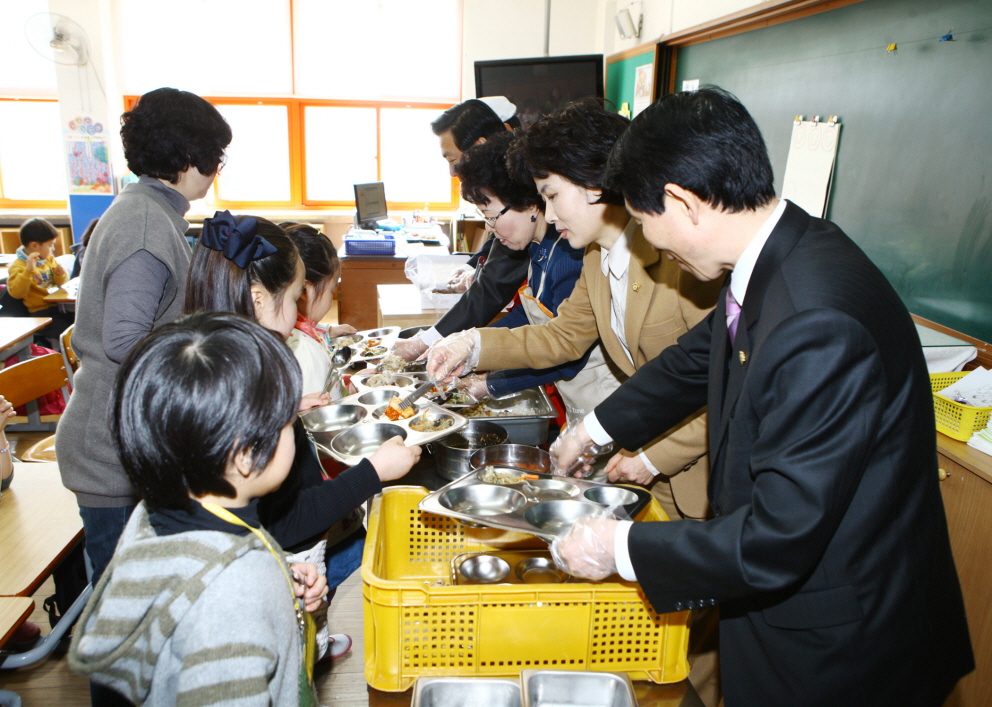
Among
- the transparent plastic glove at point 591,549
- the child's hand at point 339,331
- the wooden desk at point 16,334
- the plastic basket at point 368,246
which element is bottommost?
the wooden desk at point 16,334

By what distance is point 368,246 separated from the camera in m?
5.22

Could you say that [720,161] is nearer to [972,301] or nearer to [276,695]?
[276,695]

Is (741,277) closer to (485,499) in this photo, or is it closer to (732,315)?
(732,315)

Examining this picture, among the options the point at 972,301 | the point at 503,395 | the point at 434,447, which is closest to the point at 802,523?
the point at 434,447

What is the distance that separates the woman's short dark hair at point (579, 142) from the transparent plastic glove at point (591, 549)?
854mm

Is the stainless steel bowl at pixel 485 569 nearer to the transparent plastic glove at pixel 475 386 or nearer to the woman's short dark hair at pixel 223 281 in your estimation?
the woman's short dark hair at pixel 223 281

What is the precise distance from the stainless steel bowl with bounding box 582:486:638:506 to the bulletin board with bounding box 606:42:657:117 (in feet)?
12.3

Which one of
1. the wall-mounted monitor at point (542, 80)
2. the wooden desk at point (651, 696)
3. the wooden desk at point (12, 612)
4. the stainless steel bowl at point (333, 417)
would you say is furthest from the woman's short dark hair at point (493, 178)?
the wall-mounted monitor at point (542, 80)

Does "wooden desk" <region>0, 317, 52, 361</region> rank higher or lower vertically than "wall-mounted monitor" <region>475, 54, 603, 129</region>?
lower

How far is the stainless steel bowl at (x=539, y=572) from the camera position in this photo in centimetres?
139

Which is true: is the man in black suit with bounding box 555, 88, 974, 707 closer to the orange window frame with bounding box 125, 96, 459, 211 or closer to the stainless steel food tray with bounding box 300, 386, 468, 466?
the stainless steel food tray with bounding box 300, 386, 468, 466

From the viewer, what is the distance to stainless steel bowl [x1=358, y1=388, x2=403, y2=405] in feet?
6.61

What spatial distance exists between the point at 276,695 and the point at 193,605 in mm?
187

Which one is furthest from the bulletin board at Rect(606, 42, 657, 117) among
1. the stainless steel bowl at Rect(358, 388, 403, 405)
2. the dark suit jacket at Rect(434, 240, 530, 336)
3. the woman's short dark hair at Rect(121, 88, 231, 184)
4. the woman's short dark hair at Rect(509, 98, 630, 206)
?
the woman's short dark hair at Rect(121, 88, 231, 184)
